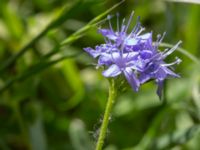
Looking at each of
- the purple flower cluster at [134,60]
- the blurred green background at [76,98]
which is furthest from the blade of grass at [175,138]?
the purple flower cluster at [134,60]

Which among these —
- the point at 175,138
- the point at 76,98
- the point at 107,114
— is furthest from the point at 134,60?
the point at 76,98

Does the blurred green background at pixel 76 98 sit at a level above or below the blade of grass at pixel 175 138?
above

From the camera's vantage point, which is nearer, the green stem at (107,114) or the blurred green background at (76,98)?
the green stem at (107,114)

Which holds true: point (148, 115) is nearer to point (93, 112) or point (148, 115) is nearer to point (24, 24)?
point (93, 112)

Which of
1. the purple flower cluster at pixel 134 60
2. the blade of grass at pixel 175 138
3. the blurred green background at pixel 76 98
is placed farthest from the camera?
the blurred green background at pixel 76 98

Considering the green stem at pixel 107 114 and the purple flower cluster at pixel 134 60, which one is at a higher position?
the purple flower cluster at pixel 134 60

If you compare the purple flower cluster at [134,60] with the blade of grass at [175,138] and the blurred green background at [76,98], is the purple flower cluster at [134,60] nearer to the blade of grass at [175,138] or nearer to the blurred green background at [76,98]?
the blade of grass at [175,138]

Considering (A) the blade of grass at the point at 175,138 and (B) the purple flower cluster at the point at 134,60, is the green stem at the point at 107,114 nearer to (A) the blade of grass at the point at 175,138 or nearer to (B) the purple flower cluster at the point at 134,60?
(B) the purple flower cluster at the point at 134,60

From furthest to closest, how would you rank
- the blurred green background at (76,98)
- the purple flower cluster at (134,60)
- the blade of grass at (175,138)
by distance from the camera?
the blurred green background at (76,98) < the blade of grass at (175,138) < the purple flower cluster at (134,60)

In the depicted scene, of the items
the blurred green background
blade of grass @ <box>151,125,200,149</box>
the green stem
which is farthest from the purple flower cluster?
the blurred green background
